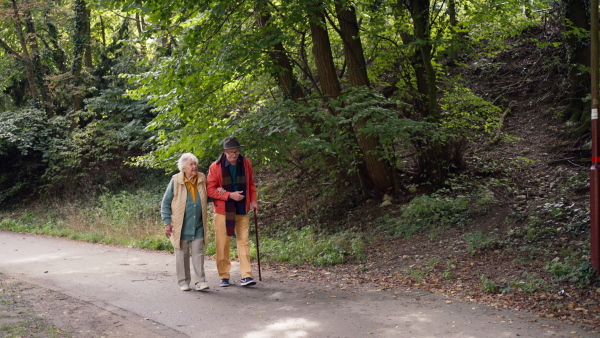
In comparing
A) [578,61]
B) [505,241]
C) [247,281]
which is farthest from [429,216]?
[578,61]

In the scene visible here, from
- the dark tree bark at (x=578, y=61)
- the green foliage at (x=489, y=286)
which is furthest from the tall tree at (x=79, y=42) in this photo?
the green foliage at (x=489, y=286)

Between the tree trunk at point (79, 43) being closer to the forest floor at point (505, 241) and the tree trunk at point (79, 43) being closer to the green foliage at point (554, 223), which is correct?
the forest floor at point (505, 241)

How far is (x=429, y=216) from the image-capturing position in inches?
427

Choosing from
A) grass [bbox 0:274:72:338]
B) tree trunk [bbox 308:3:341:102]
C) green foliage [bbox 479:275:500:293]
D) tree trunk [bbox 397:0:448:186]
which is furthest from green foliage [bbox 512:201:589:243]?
grass [bbox 0:274:72:338]

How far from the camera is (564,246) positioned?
25.7 feet

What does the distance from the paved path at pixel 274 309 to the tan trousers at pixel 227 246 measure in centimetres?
26

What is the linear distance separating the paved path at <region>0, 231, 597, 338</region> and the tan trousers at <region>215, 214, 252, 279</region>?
0.85 ft

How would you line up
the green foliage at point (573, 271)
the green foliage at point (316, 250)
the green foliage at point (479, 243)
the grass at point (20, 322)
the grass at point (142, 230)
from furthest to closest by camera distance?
the grass at point (142, 230), the green foliage at point (316, 250), the green foliage at point (479, 243), the green foliage at point (573, 271), the grass at point (20, 322)

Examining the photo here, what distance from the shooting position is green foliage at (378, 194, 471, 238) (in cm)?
1038

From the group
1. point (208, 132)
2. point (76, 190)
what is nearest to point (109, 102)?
point (76, 190)

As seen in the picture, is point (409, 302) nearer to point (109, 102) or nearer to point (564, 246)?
point (564, 246)

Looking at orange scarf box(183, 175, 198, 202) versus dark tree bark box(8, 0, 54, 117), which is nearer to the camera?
orange scarf box(183, 175, 198, 202)

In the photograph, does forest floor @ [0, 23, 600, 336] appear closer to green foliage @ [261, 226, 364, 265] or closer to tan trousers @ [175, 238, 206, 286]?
green foliage @ [261, 226, 364, 265]

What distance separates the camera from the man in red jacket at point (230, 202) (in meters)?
7.67
